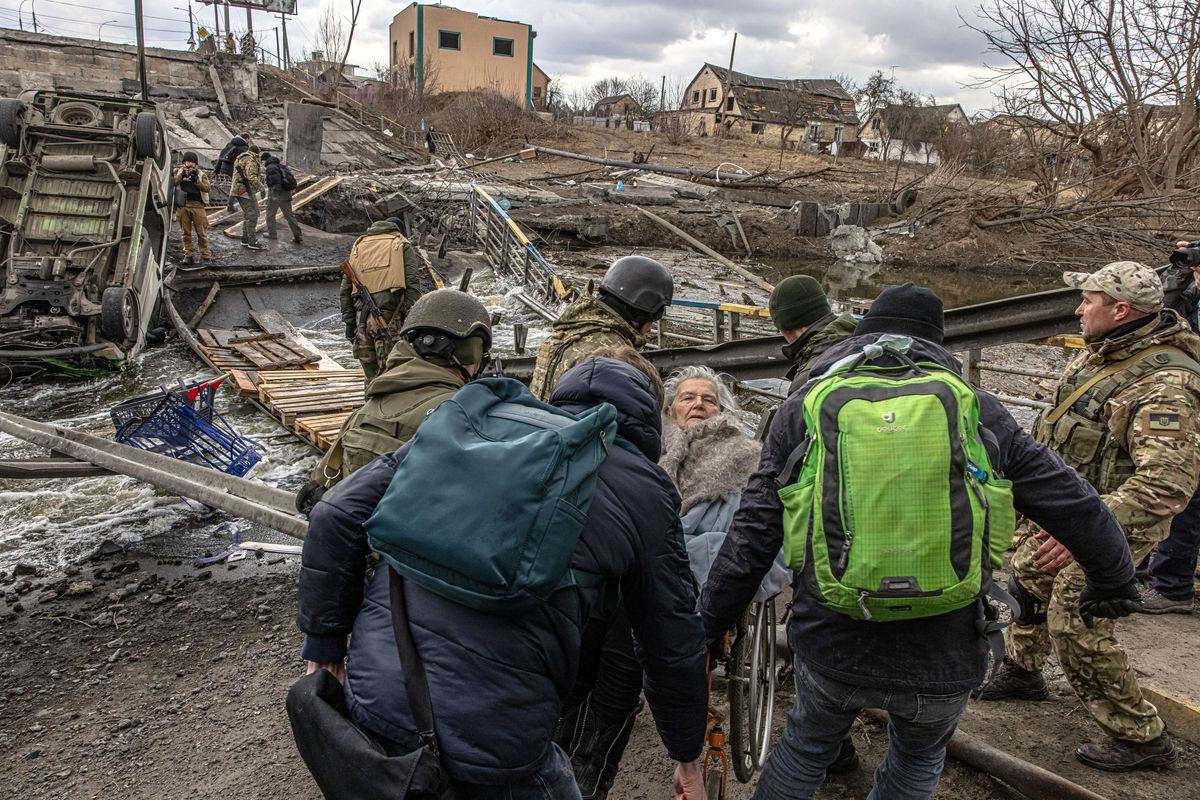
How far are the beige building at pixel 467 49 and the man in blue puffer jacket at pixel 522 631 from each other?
4497 centimetres

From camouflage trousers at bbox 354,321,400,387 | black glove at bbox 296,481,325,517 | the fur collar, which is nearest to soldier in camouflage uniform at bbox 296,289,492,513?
black glove at bbox 296,481,325,517

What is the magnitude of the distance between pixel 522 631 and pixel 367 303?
19.5ft

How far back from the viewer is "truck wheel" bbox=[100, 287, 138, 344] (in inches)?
342

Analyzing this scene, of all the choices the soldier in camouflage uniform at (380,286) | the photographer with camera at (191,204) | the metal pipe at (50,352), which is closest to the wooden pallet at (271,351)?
the metal pipe at (50,352)

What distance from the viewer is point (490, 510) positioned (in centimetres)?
146

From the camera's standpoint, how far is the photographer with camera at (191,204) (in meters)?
12.0

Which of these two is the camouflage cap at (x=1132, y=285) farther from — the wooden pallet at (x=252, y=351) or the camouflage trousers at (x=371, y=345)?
the wooden pallet at (x=252, y=351)

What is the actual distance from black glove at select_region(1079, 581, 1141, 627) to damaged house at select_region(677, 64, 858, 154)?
3609 centimetres

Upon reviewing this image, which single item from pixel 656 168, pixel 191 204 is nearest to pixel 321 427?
pixel 191 204

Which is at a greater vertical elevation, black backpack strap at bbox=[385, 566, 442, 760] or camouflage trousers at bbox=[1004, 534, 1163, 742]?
black backpack strap at bbox=[385, 566, 442, 760]

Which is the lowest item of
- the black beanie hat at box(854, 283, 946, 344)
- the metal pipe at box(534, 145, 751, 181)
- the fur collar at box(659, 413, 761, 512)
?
the fur collar at box(659, 413, 761, 512)

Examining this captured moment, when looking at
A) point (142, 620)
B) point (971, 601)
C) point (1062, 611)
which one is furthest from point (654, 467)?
point (142, 620)

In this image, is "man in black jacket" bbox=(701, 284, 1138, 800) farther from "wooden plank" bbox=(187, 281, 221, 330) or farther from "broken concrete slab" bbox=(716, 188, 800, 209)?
"broken concrete slab" bbox=(716, 188, 800, 209)

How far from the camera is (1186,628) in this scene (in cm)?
395
